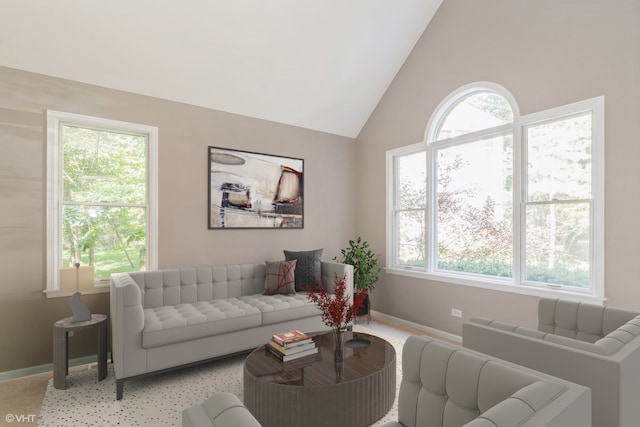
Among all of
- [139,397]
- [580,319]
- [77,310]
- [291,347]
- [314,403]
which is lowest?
[139,397]

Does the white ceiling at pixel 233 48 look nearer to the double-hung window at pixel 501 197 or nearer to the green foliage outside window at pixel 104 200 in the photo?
the green foliage outside window at pixel 104 200

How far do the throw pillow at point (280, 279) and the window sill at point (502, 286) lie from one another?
5.31 ft

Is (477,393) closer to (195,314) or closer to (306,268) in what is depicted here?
(195,314)

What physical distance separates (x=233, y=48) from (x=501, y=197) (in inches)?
134

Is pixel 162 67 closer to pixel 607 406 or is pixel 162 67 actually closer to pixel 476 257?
pixel 476 257

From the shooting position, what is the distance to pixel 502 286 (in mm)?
3645

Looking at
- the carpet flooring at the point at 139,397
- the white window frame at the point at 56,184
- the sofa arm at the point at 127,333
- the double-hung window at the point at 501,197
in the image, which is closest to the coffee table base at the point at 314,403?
the carpet flooring at the point at 139,397

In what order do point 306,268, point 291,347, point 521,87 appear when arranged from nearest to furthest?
point 291,347 < point 521,87 < point 306,268

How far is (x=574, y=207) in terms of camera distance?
3213 mm

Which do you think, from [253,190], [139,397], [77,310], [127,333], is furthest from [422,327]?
[77,310]

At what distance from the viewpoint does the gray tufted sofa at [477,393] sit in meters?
1.05

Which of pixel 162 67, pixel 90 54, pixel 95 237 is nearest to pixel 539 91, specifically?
pixel 162 67

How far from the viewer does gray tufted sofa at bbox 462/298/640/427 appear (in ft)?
5.06

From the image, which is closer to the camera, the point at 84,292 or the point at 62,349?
the point at 62,349
